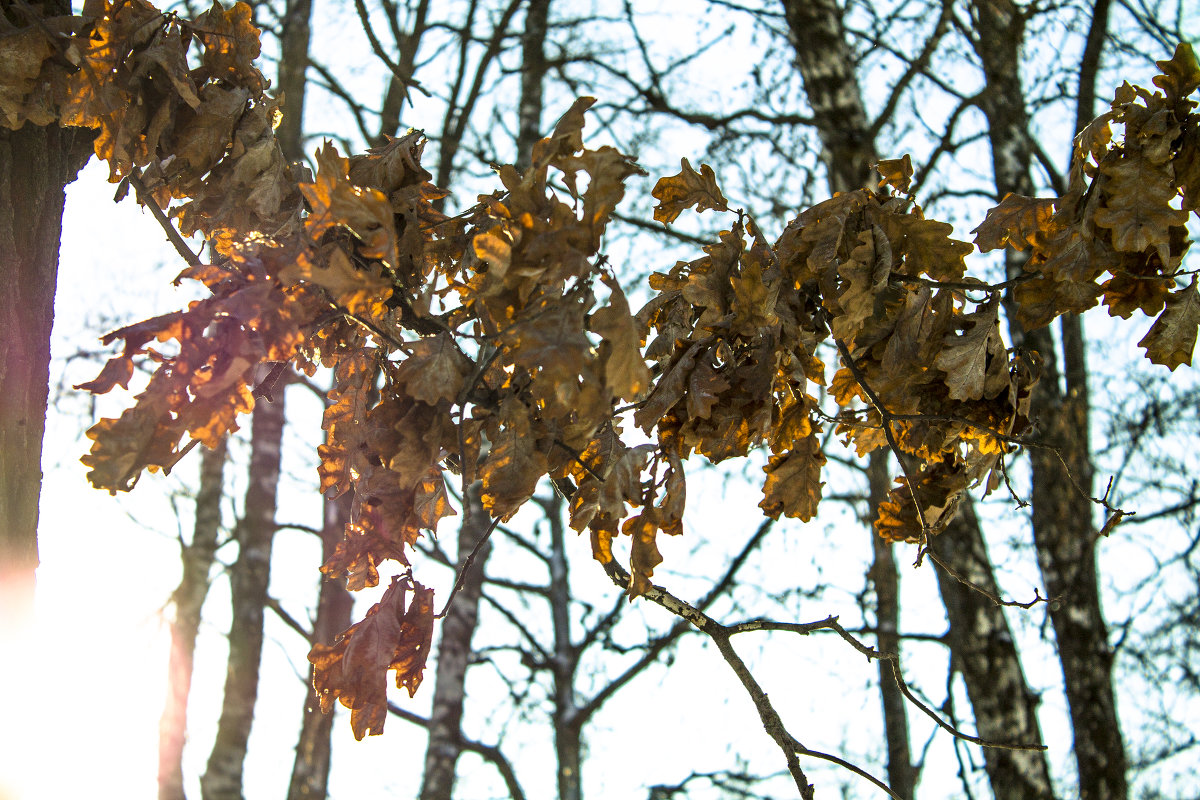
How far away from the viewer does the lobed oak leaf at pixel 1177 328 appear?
1324 millimetres

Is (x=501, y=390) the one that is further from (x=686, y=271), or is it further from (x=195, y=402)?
(x=686, y=271)

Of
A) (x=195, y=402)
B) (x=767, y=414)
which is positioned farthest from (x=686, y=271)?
(x=195, y=402)

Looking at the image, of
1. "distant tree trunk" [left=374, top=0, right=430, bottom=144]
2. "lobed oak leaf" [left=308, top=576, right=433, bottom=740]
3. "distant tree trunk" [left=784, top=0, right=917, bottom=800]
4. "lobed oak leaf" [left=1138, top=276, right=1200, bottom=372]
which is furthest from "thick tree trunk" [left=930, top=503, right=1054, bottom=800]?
"distant tree trunk" [left=374, top=0, right=430, bottom=144]

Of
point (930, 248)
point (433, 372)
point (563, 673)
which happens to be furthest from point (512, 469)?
point (563, 673)

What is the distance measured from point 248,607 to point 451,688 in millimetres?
1610

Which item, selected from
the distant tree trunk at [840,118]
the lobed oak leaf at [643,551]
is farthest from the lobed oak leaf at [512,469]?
the distant tree trunk at [840,118]

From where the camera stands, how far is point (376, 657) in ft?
3.79

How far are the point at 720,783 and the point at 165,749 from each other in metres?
3.95

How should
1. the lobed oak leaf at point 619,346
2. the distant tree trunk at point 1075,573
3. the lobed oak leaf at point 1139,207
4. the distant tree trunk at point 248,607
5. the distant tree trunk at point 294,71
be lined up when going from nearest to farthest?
the lobed oak leaf at point 619,346 → the lobed oak leaf at point 1139,207 → the distant tree trunk at point 1075,573 → the distant tree trunk at point 248,607 → the distant tree trunk at point 294,71

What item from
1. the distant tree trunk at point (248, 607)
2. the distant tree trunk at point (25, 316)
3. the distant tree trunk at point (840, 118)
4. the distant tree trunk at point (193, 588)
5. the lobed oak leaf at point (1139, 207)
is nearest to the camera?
the lobed oak leaf at point (1139, 207)

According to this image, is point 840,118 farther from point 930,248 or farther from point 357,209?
point 357,209

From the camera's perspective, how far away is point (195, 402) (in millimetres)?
1025

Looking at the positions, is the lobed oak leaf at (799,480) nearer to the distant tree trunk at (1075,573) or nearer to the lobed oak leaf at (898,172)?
the lobed oak leaf at (898,172)

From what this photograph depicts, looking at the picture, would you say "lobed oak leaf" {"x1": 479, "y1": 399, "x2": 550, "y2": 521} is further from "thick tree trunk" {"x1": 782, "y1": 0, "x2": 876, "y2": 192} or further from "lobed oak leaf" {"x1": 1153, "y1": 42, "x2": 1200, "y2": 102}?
"thick tree trunk" {"x1": 782, "y1": 0, "x2": 876, "y2": 192}
